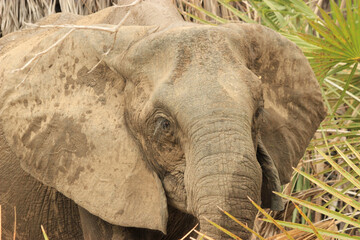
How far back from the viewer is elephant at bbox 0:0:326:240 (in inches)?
110

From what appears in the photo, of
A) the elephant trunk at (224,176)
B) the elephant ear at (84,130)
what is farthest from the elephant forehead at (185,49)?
the elephant trunk at (224,176)

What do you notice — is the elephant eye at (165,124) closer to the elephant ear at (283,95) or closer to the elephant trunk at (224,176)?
the elephant trunk at (224,176)

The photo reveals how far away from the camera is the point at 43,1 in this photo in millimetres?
6703

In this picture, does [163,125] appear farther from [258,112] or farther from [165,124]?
[258,112]

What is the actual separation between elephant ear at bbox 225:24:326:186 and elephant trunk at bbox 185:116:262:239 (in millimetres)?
499

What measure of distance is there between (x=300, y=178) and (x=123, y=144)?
2.59 meters

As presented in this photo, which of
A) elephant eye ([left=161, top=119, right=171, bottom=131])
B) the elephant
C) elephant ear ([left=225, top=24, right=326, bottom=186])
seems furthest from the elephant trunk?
elephant ear ([left=225, top=24, right=326, bottom=186])

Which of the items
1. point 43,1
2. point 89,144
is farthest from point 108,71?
point 43,1

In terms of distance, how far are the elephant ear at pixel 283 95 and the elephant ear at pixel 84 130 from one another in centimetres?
47

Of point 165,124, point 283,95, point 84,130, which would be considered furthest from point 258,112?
point 84,130

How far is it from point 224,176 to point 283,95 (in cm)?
95

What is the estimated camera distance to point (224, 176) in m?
2.72

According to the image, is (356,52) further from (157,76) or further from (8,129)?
(8,129)

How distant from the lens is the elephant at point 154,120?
281cm
